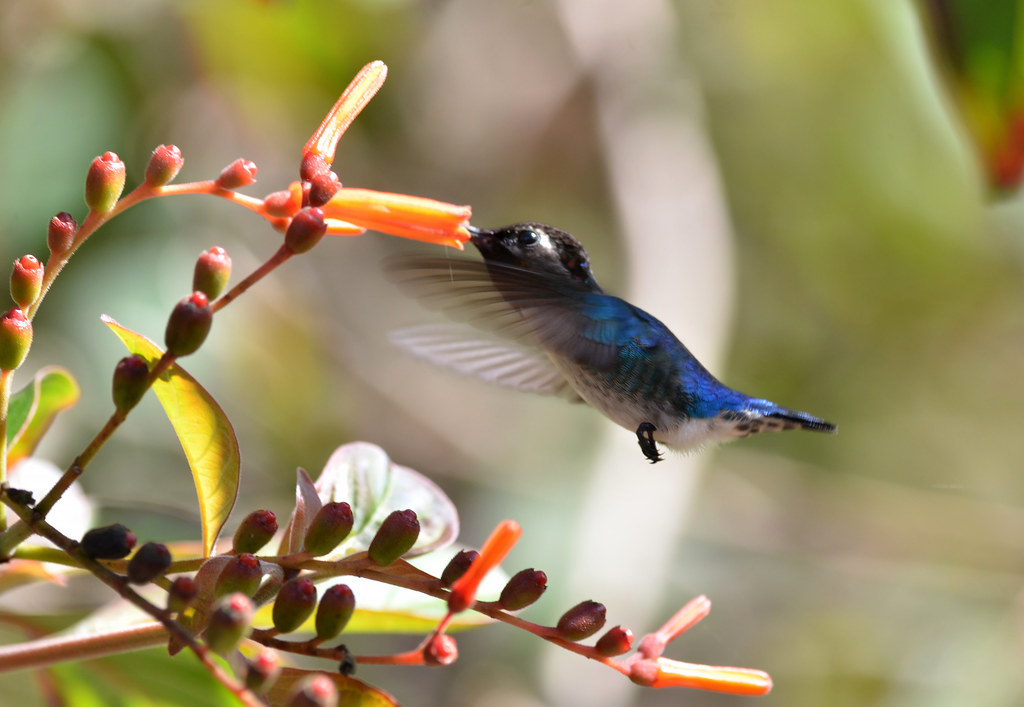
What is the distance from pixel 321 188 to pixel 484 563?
54cm

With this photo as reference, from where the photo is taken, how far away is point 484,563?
3.87 ft

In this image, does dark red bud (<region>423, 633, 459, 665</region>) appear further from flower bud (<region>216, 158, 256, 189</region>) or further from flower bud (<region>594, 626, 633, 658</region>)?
flower bud (<region>216, 158, 256, 189</region>)

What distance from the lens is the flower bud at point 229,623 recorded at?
995 millimetres

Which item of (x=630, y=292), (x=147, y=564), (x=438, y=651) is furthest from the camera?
(x=630, y=292)

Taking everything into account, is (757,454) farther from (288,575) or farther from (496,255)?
(288,575)

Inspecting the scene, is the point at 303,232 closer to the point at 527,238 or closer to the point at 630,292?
the point at 527,238

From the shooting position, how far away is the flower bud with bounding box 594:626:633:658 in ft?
4.59

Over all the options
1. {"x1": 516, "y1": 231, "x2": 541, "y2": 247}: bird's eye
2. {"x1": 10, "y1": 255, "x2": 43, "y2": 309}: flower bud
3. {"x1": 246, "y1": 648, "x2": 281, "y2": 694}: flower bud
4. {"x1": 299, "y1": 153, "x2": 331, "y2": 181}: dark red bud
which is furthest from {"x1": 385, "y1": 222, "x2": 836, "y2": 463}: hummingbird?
{"x1": 246, "y1": 648, "x2": 281, "y2": 694}: flower bud

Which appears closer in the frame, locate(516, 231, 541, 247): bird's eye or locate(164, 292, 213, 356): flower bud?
locate(164, 292, 213, 356): flower bud

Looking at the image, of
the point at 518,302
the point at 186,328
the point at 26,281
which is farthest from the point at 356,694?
the point at 518,302

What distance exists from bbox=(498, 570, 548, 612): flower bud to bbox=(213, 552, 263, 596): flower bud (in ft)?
1.04

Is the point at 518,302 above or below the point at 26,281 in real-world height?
above

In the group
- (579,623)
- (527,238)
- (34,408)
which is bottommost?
(34,408)

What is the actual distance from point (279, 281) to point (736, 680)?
11.8 ft
